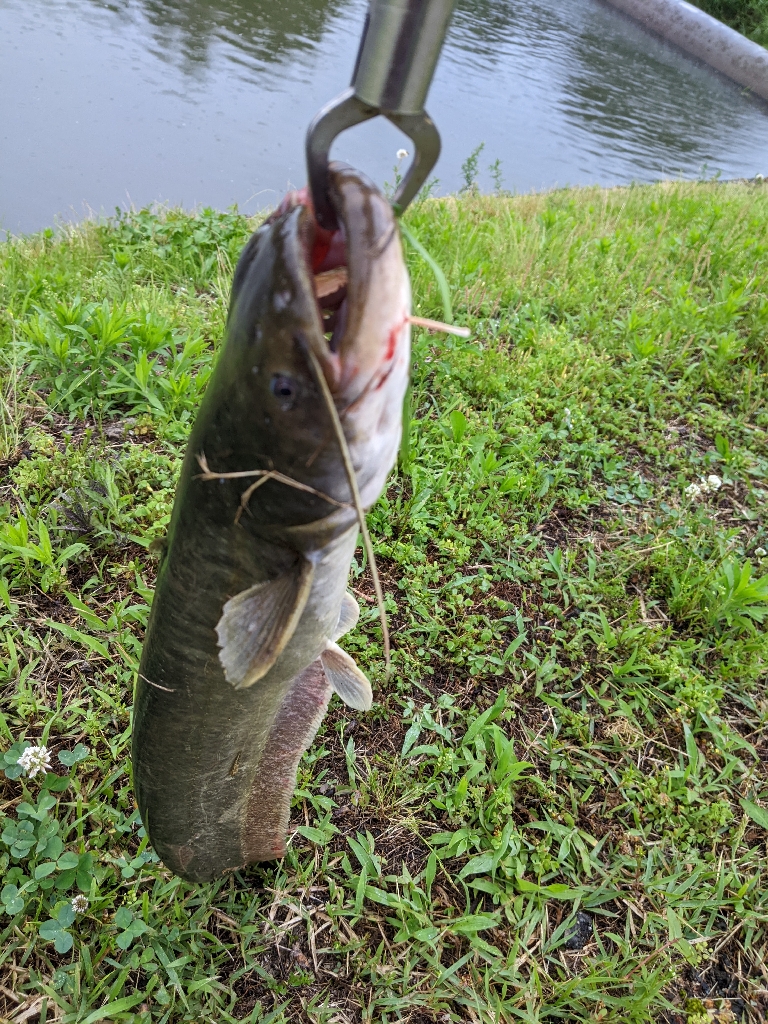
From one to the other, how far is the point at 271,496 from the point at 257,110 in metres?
12.5

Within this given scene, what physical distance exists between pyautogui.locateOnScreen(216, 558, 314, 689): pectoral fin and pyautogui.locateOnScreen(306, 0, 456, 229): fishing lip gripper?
66cm

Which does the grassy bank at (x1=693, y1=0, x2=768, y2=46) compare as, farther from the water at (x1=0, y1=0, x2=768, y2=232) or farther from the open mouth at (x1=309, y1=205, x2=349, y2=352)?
the open mouth at (x1=309, y1=205, x2=349, y2=352)

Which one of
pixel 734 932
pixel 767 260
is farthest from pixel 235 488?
pixel 767 260

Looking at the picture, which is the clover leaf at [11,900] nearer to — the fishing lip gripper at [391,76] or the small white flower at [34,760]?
the small white flower at [34,760]

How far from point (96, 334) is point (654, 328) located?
3.38 meters

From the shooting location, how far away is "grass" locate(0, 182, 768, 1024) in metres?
1.89

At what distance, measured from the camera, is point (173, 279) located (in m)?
4.53

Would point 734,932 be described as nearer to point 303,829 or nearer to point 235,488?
point 303,829

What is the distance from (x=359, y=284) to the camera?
884 mm

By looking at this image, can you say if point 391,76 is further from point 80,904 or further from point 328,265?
point 80,904

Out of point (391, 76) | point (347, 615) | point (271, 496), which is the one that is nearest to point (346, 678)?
point (347, 615)

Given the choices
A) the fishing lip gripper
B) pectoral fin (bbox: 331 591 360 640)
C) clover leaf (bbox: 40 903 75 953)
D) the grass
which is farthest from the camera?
the grass

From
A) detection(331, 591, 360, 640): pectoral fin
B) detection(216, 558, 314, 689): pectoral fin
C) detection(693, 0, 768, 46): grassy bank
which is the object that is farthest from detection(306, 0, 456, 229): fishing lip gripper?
detection(693, 0, 768, 46): grassy bank

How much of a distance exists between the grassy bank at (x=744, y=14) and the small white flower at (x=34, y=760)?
40524mm
